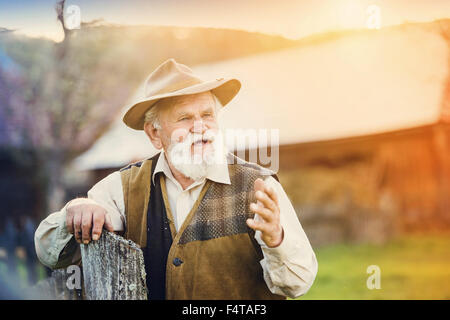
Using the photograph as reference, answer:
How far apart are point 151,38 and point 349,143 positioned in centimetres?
135

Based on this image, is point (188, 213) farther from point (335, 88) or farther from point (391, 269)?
point (391, 269)

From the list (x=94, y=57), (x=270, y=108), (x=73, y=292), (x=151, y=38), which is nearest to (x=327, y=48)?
(x=270, y=108)

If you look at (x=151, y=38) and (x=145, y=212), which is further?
(x=151, y=38)

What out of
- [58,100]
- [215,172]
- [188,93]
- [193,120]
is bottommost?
[215,172]

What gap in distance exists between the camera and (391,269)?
3.21 meters

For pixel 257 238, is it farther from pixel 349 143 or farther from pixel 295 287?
pixel 349 143

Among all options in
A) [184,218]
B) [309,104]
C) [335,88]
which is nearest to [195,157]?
[184,218]

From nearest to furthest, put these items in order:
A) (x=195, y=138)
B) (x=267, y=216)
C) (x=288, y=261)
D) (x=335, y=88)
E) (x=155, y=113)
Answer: (x=267, y=216), (x=288, y=261), (x=195, y=138), (x=155, y=113), (x=335, y=88)

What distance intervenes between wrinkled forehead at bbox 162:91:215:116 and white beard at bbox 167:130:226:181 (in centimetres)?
14

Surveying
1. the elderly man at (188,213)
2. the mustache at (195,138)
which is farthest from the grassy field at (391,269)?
the mustache at (195,138)

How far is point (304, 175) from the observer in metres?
3.28

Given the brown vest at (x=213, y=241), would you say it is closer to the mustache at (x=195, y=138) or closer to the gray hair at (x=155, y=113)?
the mustache at (x=195, y=138)

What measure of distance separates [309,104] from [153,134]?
0.95 meters

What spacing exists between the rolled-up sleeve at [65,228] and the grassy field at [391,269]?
47.9 inches
